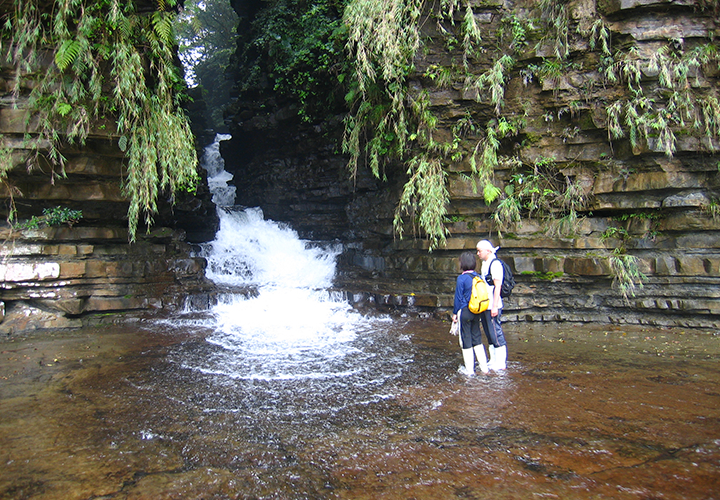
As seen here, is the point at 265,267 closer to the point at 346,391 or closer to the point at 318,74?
the point at 318,74

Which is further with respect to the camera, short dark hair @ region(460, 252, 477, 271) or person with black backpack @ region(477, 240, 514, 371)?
person with black backpack @ region(477, 240, 514, 371)

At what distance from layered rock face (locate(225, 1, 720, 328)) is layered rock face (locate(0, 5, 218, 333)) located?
5281 mm

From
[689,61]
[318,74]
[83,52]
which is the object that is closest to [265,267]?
[318,74]

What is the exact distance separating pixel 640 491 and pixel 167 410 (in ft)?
13.5

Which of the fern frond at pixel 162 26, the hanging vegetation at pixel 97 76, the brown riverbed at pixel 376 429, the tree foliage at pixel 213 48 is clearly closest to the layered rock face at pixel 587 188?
the brown riverbed at pixel 376 429

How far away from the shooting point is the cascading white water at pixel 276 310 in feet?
19.7

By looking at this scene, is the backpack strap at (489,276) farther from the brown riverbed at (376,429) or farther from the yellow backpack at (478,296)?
the brown riverbed at (376,429)

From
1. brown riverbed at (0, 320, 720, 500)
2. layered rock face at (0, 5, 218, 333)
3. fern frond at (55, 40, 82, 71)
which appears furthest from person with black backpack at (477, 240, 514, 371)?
fern frond at (55, 40, 82, 71)

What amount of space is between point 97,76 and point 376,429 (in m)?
7.90

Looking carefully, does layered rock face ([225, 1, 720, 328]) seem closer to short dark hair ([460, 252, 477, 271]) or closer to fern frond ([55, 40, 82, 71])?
short dark hair ([460, 252, 477, 271])

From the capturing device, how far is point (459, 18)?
9.08 meters

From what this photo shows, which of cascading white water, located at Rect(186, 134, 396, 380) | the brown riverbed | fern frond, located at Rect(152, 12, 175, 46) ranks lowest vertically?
the brown riverbed

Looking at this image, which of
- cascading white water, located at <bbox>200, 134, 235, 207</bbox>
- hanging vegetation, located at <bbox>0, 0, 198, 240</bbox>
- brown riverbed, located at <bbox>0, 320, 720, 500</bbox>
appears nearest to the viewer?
brown riverbed, located at <bbox>0, 320, 720, 500</bbox>

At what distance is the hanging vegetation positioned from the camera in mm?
7434
